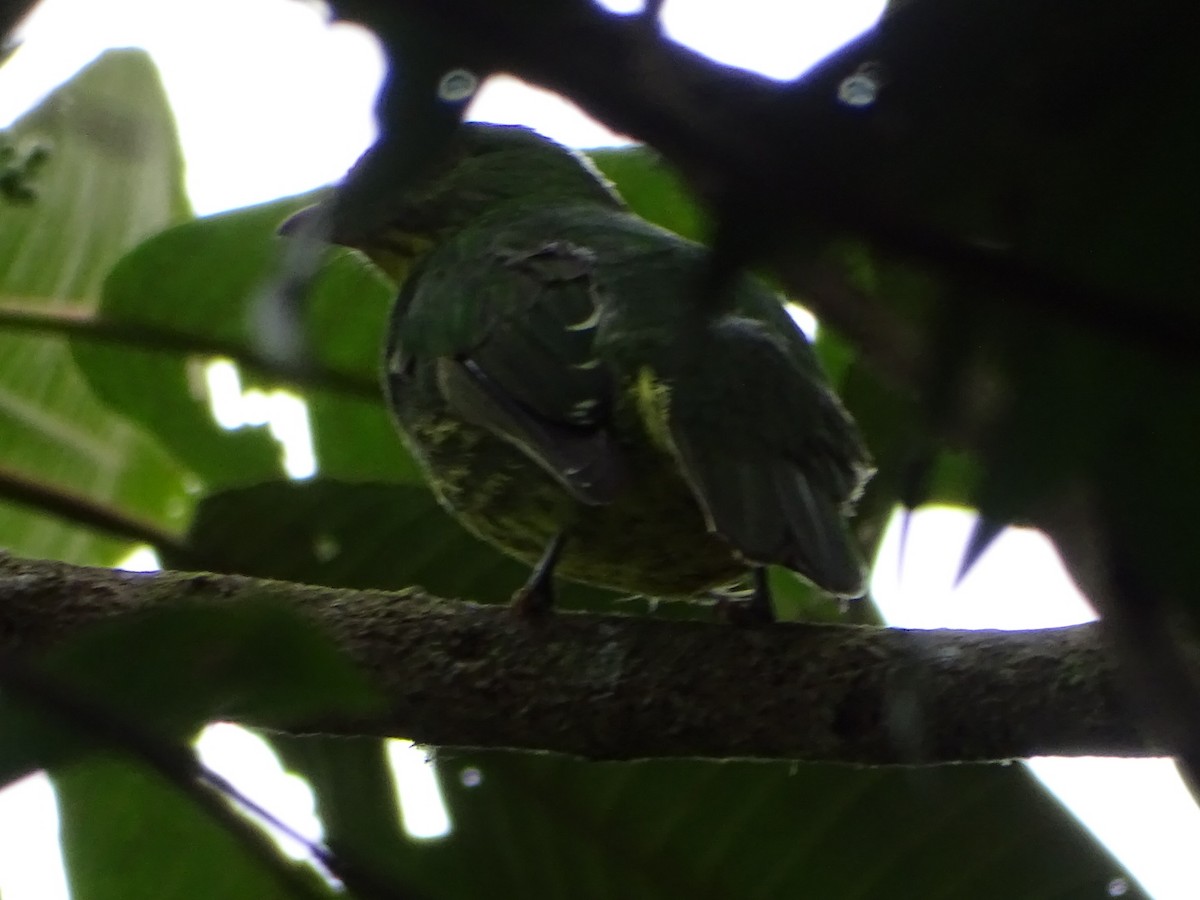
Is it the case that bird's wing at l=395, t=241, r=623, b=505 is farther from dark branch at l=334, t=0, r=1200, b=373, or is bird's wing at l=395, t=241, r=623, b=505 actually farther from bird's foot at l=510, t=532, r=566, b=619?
dark branch at l=334, t=0, r=1200, b=373

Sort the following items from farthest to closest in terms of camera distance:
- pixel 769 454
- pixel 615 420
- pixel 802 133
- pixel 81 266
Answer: pixel 81 266, pixel 615 420, pixel 769 454, pixel 802 133

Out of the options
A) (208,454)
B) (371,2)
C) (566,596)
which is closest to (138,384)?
(208,454)

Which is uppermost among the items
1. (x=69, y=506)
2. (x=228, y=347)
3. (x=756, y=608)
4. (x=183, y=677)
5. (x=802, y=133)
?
(x=228, y=347)

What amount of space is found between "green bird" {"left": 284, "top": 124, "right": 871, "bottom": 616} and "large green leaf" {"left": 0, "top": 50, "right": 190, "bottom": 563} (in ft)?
3.82

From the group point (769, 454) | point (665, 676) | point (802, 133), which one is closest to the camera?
point (802, 133)

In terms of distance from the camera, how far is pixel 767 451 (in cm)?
247

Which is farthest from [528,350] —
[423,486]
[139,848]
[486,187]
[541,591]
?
[139,848]

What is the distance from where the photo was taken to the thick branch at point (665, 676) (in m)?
2.04

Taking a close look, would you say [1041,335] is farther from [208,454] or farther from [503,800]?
[208,454]

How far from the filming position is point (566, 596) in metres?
3.24

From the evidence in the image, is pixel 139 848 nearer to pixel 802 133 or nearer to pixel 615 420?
pixel 615 420

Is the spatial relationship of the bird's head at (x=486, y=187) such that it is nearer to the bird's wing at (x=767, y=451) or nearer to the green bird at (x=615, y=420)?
the green bird at (x=615, y=420)

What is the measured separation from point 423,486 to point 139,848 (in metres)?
0.89

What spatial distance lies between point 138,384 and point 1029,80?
10.6ft
